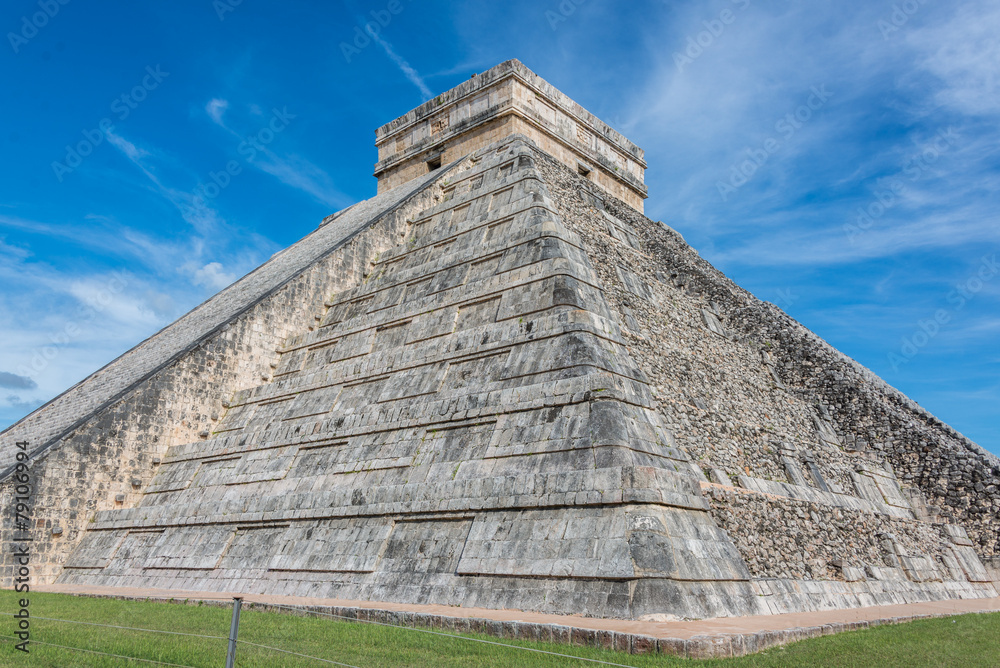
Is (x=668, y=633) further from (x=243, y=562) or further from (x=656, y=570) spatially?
(x=243, y=562)

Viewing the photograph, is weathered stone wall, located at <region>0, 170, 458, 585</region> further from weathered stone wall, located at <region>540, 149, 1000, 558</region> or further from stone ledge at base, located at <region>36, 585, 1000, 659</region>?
weathered stone wall, located at <region>540, 149, 1000, 558</region>

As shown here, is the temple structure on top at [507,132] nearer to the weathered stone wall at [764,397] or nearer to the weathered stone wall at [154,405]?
the weathered stone wall at [764,397]

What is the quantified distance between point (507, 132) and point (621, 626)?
511 inches

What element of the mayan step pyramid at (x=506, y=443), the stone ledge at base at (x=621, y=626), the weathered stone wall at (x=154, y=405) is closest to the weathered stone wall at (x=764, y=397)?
the mayan step pyramid at (x=506, y=443)

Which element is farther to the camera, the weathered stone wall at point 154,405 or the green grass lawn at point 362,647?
the weathered stone wall at point 154,405

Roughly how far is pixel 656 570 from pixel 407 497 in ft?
9.33

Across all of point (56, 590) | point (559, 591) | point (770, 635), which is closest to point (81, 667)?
point (559, 591)

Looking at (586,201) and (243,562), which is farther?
(586,201)

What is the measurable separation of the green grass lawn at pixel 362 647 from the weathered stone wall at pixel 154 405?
419 cm

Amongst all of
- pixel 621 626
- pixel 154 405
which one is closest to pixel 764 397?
pixel 621 626

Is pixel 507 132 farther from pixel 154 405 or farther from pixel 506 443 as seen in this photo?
pixel 506 443

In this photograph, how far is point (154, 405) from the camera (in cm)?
1113

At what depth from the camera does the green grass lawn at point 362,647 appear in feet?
14.7

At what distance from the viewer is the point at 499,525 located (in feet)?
21.9
